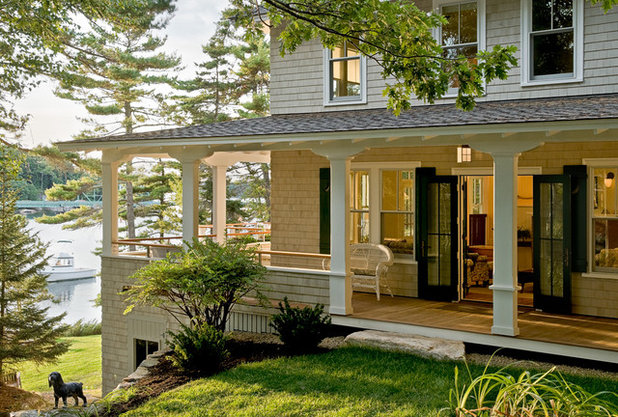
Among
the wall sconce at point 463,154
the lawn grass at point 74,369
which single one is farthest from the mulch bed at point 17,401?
the wall sconce at point 463,154

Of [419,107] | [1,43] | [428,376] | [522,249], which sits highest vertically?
[1,43]

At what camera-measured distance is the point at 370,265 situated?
477 inches

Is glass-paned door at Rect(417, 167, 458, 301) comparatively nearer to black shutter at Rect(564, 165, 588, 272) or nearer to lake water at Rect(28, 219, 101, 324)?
black shutter at Rect(564, 165, 588, 272)

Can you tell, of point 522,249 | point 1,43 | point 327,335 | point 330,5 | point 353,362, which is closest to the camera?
point 330,5

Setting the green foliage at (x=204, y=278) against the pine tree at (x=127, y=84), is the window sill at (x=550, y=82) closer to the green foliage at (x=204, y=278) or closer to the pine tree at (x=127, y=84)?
the green foliage at (x=204, y=278)

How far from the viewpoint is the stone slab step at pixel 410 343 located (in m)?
8.83

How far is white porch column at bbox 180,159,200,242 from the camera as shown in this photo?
39.1ft

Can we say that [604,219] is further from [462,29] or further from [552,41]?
[462,29]

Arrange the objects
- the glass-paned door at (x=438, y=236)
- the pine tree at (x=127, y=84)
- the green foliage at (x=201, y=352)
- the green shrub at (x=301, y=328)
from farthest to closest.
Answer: the pine tree at (x=127, y=84) < the glass-paned door at (x=438, y=236) < the green shrub at (x=301, y=328) < the green foliage at (x=201, y=352)

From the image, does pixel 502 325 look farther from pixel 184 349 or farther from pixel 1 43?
pixel 1 43

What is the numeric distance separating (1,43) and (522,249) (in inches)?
611

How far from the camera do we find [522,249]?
13.8 metres

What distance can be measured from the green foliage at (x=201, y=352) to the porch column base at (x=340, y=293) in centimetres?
197

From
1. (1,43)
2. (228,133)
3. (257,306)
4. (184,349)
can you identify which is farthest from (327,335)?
(1,43)
